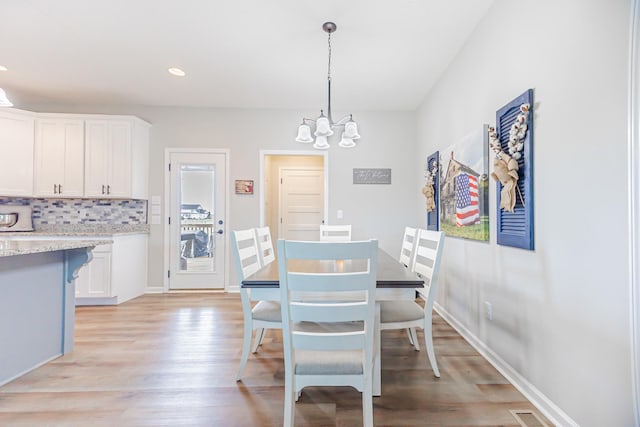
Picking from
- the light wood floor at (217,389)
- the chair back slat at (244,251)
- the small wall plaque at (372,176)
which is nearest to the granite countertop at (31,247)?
the light wood floor at (217,389)

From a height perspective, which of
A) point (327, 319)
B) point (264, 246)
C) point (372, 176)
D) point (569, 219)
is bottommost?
point (327, 319)

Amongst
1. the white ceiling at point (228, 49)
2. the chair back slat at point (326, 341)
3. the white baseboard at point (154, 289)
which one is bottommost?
the white baseboard at point (154, 289)

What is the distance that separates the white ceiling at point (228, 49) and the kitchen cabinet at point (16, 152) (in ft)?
1.30

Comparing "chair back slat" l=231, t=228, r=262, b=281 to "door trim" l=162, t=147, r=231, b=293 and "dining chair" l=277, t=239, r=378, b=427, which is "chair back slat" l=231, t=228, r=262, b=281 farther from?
"door trim" l=162, t=147, r=231, b=293

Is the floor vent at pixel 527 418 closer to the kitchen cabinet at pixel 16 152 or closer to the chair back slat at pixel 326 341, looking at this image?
the chair back slat at pixel 326 341

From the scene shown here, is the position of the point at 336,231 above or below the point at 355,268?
above

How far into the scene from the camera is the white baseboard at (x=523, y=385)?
1.41m

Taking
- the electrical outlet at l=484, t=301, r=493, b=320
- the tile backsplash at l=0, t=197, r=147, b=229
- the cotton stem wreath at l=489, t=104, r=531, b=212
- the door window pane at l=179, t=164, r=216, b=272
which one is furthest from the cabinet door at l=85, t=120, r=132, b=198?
the electrical outlet at l=484, t=301, r=493, b=320

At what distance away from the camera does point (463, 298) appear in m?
2.54

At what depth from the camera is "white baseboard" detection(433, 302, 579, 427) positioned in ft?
4.63

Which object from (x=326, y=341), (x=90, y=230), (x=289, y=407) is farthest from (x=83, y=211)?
(x=326, y=341)

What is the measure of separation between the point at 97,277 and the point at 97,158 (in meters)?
1.50

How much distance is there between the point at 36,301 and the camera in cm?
195

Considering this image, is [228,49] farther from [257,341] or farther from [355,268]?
[257,341]
